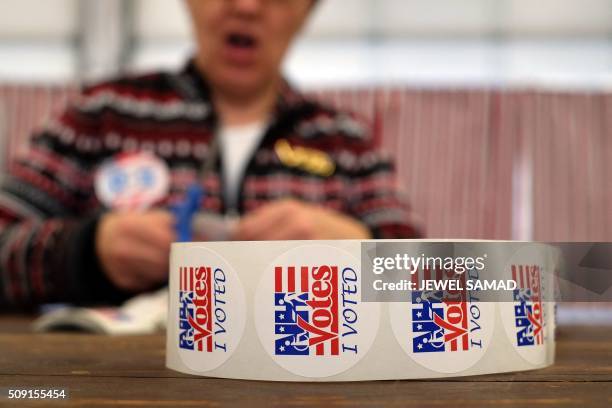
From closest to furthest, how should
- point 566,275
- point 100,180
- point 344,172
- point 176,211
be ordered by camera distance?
point 566,275, point 176,211, point 100,180, point 344,172

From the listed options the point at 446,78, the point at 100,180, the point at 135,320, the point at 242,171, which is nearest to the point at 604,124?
the point at 446,78

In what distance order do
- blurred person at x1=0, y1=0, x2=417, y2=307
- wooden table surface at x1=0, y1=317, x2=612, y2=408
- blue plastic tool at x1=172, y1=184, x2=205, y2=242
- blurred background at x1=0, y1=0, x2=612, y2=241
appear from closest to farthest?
wooden table surface at x1=0, y1=317, x2=612, y2=408 → blue plastic tool at x1=172, y1=184, x2=205, y2=242 → blurred person at x1=0, y1=0, x2=417, y2=307 → blurred background at x1=0, y1=0, x2=612, y2=241

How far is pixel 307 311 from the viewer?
34cm

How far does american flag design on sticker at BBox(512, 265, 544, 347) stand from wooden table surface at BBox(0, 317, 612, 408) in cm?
2

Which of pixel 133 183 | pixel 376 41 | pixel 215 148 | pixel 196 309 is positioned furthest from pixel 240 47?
pixel 376 41

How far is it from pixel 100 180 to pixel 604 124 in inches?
88.3

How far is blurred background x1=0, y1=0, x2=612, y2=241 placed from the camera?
269 centimetres

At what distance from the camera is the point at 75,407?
271 millimetres

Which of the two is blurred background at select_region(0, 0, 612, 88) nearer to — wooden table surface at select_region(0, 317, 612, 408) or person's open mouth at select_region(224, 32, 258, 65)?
person's open mouth at select_region(224, 32, 258, 65)

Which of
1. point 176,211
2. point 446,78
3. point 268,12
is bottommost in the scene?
point 176,211

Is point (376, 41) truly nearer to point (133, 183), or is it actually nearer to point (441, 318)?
point (133, 183)

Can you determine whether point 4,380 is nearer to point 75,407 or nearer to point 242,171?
point 75,407

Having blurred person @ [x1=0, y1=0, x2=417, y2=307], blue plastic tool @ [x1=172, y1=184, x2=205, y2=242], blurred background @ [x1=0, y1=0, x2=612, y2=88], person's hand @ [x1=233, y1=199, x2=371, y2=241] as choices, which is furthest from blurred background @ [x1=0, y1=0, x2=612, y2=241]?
blue plastic tool @ [x1=172, y1=184, x2=205, y2=242]

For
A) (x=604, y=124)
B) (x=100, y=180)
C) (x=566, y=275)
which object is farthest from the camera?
(x=604, y=124)
